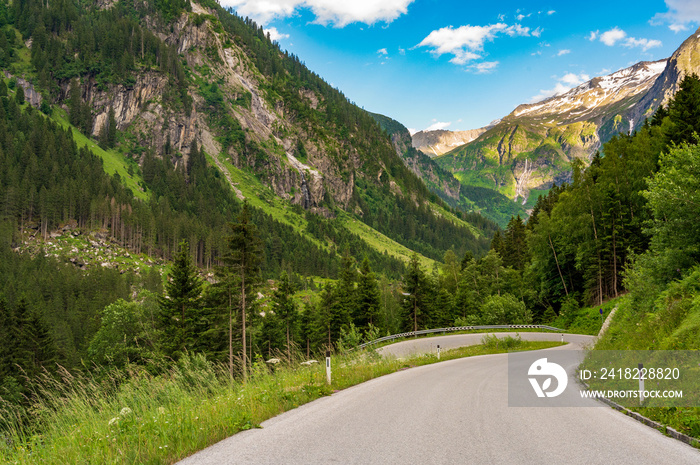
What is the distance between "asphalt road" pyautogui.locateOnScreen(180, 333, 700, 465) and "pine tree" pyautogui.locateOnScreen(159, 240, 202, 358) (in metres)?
35.9

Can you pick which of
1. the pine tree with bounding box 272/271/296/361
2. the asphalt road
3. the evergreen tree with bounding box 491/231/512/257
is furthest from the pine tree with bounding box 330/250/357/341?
the asphalt road

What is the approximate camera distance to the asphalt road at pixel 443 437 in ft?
18.1

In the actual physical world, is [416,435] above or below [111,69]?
below

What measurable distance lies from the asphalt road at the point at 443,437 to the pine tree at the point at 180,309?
118 feet

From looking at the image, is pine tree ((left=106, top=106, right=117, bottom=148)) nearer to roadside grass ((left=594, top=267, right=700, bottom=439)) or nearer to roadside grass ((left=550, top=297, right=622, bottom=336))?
roadside grass ((left=550, top=297, right=622, bottom=336))

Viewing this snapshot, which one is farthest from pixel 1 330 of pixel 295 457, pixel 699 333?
pixel 699 333

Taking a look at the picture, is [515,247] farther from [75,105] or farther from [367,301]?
[75,105]

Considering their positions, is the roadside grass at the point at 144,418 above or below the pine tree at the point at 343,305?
above

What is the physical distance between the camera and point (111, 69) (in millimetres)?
195875

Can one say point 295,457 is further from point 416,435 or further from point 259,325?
point 259,325

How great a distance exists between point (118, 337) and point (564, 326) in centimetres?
5718

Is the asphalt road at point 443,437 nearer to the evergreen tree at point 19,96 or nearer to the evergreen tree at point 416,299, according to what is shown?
the evergreen tree at point 416,299

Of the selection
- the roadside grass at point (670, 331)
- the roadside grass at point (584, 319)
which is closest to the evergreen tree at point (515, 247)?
the roadside grass at point (584, 319)

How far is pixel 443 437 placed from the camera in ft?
21.5
